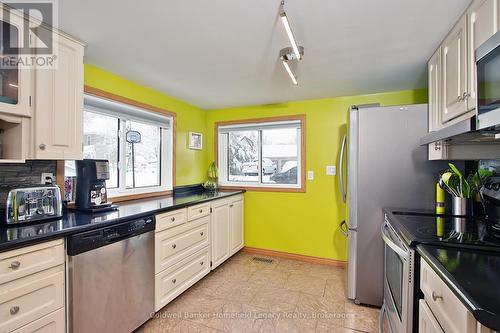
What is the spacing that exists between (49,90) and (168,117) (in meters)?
1.51

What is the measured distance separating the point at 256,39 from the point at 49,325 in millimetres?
2125

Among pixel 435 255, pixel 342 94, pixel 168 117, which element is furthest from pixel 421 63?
pixel 168 117

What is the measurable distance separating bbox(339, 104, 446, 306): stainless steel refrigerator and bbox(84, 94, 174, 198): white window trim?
2.14m

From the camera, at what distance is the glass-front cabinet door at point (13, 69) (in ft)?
4.37

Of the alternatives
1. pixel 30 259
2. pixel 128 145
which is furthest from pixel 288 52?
pixel 30 259

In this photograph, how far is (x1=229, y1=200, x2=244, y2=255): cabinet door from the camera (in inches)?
125

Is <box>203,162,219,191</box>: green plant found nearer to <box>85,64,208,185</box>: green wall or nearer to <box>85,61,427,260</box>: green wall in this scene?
<box>85,64,208,185</box>: green wall

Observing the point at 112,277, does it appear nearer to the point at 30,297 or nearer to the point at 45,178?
the point at 30,297

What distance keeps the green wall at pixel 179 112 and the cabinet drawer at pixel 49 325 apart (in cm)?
176

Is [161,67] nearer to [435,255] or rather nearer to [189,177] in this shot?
[189,177]

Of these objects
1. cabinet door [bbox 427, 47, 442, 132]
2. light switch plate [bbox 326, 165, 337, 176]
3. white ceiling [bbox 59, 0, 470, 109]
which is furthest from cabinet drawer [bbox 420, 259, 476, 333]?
light switch plate [bbox 326, 165, 337, 176]

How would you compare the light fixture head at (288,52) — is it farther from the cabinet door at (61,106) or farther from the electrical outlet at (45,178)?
the electrical outlet at (45,178)

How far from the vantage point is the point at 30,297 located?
1.21 metres

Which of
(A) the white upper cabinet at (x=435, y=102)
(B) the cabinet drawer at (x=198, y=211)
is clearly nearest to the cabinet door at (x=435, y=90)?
(A) the white upper cabinet at (x=435, y=102)
